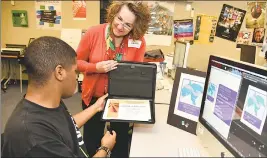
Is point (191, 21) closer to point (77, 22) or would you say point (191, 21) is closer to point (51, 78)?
point (77, 22)

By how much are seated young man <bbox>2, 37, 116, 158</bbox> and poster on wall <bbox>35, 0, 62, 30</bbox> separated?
3.78m

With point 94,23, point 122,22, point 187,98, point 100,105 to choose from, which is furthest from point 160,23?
point 187,98

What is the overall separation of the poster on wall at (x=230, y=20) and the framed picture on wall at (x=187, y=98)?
3.37 m

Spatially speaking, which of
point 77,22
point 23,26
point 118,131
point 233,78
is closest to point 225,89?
point 233,78

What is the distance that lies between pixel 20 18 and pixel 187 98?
4.10 meters

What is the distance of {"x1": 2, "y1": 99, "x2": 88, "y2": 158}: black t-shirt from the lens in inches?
29.7

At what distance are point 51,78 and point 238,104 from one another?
2.22ft

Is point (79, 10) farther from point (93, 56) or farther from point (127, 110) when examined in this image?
point (127, 110)

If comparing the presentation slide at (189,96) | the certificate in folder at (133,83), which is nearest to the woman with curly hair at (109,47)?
the certificate in folder at (133,83)

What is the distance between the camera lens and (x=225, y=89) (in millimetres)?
965

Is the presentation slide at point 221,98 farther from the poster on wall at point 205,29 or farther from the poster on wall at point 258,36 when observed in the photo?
the poster on wall at point 258,36

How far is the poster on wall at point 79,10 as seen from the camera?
4.36 metres

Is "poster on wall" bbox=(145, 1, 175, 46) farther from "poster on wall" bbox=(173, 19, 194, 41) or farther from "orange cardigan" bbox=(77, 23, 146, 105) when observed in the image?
"orange cardigan" bbox=(77, 23, 146, 105)

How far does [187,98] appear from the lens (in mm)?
1253
